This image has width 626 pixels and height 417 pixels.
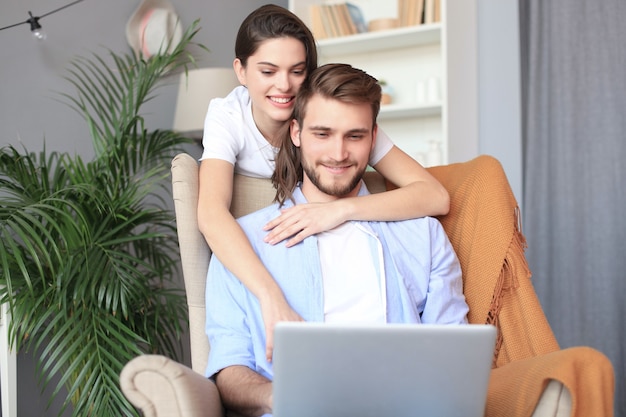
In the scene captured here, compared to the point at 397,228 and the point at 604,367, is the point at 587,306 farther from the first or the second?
the point at 604,367

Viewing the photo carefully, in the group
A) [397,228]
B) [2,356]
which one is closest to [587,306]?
[397,228]

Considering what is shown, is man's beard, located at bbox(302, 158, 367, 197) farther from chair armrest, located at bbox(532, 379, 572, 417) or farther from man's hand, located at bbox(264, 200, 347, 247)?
chair armrest, located at bbox(532, 379, 572, 417)

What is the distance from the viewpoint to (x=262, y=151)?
1911 millimetres

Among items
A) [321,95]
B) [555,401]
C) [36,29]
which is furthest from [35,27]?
[555,401]

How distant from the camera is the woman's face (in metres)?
1.83

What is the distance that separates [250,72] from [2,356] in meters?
1.07

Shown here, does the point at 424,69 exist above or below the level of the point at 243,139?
above

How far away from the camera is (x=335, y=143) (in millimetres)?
1680

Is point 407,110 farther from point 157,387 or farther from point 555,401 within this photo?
point 157,387

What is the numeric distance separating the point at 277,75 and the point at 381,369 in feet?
3.13

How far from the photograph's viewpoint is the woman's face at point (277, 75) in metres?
1.83

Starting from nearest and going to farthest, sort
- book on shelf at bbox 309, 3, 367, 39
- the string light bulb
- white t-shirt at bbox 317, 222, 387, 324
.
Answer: white t-shirt at bbox 317, 222, 387, 324
the string light bulb
book on shelf at bbox 309, 3, 367, 39

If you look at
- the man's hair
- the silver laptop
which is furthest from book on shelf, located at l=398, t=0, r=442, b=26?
the silver laptop

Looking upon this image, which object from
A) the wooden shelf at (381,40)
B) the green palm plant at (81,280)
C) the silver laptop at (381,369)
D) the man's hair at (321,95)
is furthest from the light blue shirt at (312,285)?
the wooden shelf at (381,40)
